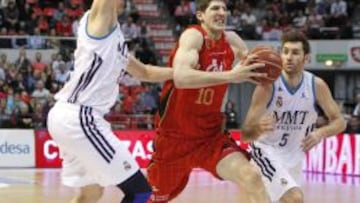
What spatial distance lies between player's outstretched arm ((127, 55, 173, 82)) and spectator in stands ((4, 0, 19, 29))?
48.7 feet

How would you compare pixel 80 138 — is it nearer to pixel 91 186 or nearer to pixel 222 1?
pixel 91 186

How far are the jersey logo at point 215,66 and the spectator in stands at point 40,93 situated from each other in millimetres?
11805

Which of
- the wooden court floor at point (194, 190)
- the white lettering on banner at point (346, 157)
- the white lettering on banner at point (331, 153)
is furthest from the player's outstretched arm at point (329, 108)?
the white lettering on banner at point (331, 153)

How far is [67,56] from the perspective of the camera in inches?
765

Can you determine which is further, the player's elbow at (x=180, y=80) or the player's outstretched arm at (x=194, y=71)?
the player's elbow at (x=180, y=80)

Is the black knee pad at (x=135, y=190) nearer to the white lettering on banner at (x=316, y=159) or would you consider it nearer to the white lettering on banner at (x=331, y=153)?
the white lettering on banner at (x=331, y=153)

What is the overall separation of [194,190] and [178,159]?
589cm

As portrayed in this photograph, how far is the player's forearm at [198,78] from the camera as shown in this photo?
5.55 meters

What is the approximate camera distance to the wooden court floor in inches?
416

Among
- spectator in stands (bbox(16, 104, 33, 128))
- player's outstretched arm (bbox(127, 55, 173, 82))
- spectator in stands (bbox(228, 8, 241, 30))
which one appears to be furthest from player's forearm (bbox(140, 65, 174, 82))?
spectator in stands (bbox(228, 8, 241, 30))

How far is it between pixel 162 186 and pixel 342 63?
17429 mm

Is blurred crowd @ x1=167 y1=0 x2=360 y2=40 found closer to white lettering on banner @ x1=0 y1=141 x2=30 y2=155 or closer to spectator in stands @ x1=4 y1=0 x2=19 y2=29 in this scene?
spectator in stands @ x1=4 y1=0 x2=19 y2=29

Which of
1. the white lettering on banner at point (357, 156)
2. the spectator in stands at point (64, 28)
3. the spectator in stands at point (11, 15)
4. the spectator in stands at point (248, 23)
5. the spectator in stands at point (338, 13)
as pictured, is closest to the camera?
the white lettering on banner at point (357, 156)

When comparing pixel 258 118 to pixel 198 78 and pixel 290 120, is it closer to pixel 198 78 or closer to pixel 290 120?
pixel 290 120
